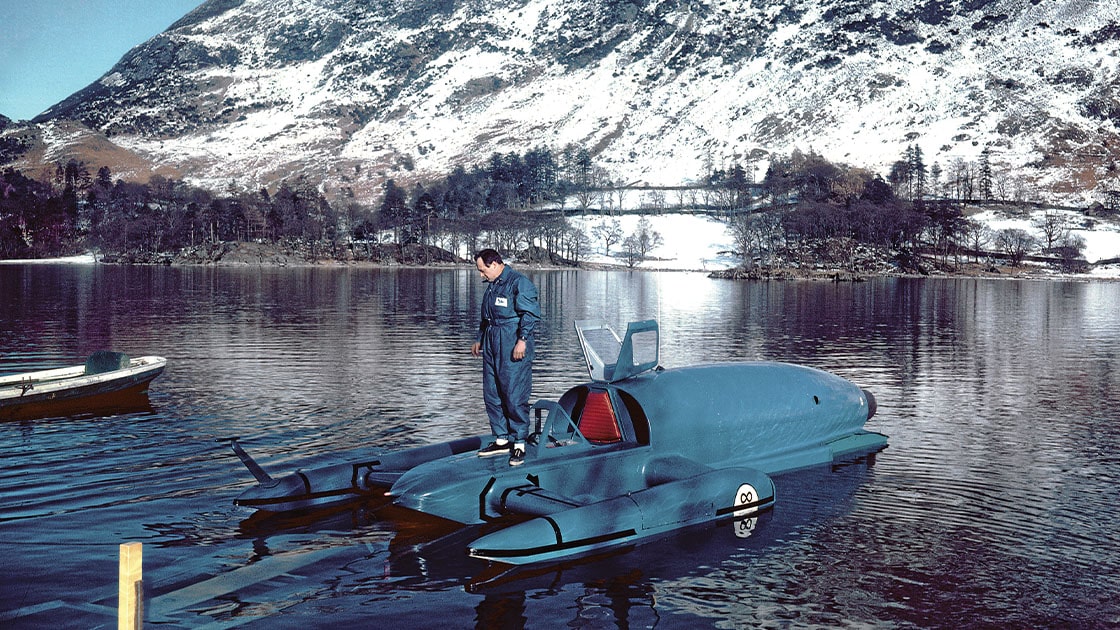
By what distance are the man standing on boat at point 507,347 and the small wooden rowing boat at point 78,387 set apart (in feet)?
38.7

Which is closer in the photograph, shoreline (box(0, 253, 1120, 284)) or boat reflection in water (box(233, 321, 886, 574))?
boat reflection in water (box(233, 321, 886, 574))

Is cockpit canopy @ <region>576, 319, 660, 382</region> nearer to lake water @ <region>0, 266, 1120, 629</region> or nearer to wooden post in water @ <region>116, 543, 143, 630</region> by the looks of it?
lake water @ <region>0, 266, 1120, 629</region>

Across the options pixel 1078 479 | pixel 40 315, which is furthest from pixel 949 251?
pixel 1078 479

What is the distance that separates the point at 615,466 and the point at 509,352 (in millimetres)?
2513

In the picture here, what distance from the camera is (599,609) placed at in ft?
36.4

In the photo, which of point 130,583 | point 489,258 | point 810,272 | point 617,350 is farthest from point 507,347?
point 810,272

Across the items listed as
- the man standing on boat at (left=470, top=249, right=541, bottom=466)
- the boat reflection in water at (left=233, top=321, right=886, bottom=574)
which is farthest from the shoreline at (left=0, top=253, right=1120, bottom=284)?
Answer: the man standing on boat at (left=470, top=249, right=541, bottom=466)

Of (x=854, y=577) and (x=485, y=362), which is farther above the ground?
(x=485, y=362)

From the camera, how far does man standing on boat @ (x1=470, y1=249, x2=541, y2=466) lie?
51.1 feet

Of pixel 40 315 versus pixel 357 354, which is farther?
pixel 40 315

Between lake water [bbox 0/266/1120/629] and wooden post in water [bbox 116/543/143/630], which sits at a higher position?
wooden post in water [bbox 116/543/143/630]

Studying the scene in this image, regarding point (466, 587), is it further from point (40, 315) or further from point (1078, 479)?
point (40, 315)

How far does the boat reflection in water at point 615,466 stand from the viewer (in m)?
12.9

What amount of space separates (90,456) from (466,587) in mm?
9900
